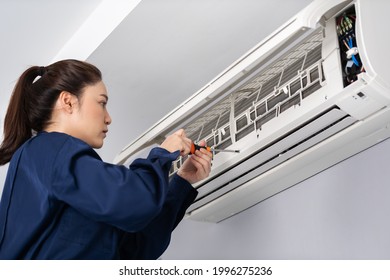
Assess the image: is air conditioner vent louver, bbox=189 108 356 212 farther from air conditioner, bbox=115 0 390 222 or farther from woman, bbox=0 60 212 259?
woman, bbox=0 60 212 259

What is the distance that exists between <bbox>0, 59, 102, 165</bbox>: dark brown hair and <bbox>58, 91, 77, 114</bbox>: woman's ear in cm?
1

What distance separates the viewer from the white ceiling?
2174 mm

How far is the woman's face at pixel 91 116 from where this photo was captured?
182 centimetres

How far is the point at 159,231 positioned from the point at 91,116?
39cm

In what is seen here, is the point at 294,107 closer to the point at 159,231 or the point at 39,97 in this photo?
the point at 159,231

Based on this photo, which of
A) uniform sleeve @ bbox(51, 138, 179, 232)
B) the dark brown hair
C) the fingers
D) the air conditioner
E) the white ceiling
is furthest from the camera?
the white ceiling

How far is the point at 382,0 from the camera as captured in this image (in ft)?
5.72

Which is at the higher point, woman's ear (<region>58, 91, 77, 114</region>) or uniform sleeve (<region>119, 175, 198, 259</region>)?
woman's ear (<region>58, 91, 77, 114</region>)

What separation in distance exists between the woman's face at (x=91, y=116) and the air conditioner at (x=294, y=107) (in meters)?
0.36

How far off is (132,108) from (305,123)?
1004 millimetres

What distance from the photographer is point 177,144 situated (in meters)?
1.78

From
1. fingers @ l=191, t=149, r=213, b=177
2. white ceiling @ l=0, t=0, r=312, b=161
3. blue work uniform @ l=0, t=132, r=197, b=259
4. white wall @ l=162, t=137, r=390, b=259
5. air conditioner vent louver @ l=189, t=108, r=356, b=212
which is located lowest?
blue work uniform @ l=0, t=132, r=197, b=259

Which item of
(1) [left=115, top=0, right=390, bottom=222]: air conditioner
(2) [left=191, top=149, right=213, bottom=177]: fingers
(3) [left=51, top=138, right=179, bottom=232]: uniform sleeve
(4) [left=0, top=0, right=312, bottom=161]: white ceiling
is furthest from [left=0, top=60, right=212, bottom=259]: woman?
(4) [left=0, top=0, right=312, bottom=161]: white ceiling

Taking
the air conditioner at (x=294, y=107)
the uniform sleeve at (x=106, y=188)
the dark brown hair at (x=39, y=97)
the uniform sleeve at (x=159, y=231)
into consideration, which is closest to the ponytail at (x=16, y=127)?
the dark brown hair at (x=39, y=97)
